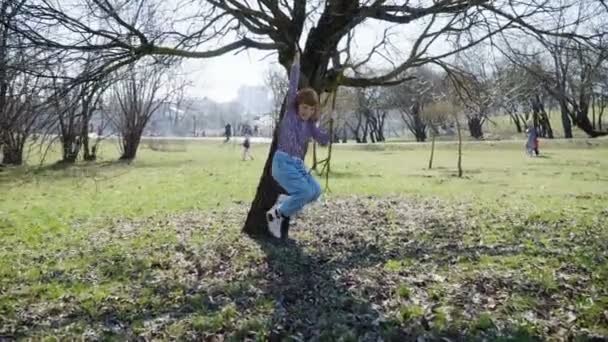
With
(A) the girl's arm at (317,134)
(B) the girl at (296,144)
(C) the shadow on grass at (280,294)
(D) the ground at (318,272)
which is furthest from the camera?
(A) the girl's arm at (317,134)

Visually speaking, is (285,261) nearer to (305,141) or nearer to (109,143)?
(305,141)

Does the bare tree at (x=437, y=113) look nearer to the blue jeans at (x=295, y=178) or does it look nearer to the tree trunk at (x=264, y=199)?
the tree trunk at (x=264, y=199)

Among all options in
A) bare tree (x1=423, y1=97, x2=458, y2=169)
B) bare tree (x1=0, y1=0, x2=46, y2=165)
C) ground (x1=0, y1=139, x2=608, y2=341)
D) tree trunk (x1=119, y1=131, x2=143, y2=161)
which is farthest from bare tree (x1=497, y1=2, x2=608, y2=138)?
tree trunk (x1=119, y1=131, x2=143, y2=161)

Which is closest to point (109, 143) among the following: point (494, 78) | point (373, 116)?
point (373, 116)

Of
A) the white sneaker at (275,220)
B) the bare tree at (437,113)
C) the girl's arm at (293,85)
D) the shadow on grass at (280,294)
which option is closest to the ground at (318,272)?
the shadow on grass at (280,294)

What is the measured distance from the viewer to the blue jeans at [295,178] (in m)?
6.05

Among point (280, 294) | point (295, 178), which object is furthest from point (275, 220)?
point (280, 294)

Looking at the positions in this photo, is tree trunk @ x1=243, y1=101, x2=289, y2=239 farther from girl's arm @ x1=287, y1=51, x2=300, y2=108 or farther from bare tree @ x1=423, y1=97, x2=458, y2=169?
bare tree @ x1=423, y1=97, x2=458, y2=169

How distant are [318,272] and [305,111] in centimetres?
187

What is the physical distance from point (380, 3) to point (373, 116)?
62.9 m

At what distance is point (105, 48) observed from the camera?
678 centimetres

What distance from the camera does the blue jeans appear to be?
6051mm

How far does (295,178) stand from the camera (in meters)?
6.08

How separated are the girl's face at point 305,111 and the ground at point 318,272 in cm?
180
